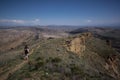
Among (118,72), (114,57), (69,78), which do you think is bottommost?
(118,72)

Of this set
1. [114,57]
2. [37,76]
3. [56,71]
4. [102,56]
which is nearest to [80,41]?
[102,56]

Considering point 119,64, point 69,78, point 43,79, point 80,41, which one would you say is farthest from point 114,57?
point 43,79

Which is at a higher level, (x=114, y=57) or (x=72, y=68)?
(x=72, y=68)

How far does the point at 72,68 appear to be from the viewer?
16.5 meters

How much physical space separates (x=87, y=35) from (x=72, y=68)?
91.9 ft

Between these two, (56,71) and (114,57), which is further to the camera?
(114,57)

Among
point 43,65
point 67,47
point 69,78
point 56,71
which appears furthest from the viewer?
point 67,47

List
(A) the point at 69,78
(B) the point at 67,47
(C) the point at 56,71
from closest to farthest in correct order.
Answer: (A) the point at 69,78
(C) the point at 56,71
(B) the point at 67,47

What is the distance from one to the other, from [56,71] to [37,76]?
257 cm

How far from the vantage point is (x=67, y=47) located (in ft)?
96.9

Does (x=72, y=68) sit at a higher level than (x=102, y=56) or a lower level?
higher

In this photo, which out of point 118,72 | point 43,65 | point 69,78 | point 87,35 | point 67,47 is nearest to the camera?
point 69,78

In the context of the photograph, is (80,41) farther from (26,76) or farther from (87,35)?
(26,76)

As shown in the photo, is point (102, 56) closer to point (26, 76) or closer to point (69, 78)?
point (69, 78)
